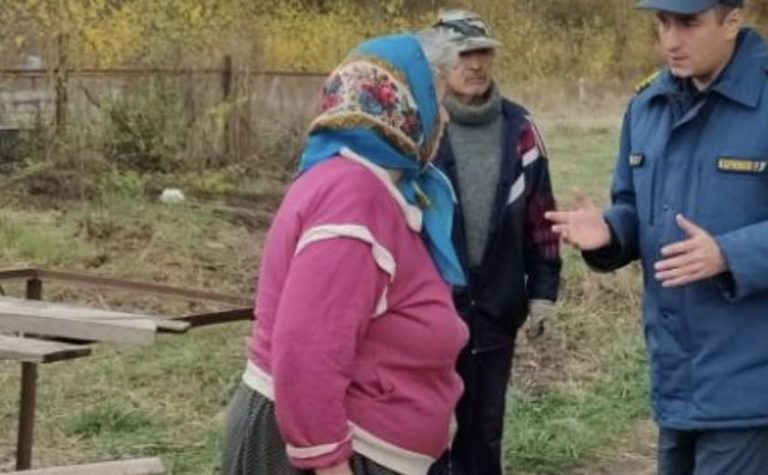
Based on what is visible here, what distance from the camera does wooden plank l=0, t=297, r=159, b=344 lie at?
364cm

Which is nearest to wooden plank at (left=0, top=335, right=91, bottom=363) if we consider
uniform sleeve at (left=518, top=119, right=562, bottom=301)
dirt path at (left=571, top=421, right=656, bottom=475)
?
uniform sleeve at (left=518, top=119, right=562, bottom=301)

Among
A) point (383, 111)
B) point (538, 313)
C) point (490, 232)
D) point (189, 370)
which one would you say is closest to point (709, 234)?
point (383, 111)

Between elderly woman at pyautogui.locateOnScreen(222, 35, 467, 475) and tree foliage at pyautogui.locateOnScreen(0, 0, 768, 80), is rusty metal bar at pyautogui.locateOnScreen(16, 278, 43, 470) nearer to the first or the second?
elderly woman at pyautogui.locateOnScreen(222, 35, 467, 475)

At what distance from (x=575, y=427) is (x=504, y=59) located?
54.2 ft

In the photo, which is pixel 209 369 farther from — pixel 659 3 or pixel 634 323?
pixel 659 3

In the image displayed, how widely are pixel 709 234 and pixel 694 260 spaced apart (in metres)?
0.12

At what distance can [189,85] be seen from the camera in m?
13.4

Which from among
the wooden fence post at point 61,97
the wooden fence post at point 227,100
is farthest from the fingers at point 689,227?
the wooden fence post at point 227,100

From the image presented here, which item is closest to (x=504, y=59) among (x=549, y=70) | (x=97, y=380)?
(x=549, y=70)

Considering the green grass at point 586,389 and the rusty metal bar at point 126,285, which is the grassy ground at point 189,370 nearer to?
the green grass at point 586,389

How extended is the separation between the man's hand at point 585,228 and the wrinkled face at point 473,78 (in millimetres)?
1199

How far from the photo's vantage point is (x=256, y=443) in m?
2.95

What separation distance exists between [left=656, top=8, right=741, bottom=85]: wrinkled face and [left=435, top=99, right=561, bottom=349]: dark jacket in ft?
4.84

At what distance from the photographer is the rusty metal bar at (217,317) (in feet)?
13.8
